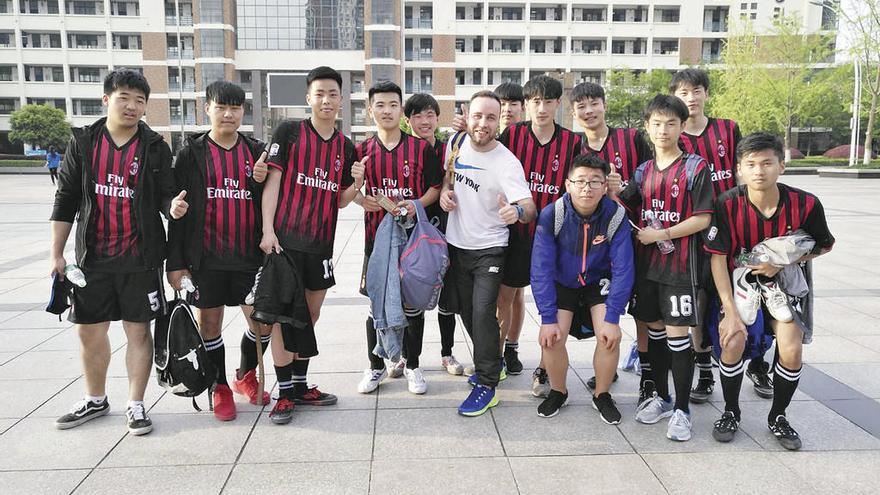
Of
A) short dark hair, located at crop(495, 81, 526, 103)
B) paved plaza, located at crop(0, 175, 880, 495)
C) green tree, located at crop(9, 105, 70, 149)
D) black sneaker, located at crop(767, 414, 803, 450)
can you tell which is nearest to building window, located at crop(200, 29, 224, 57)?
green tree, located at crop(9, 105, 70, 149)

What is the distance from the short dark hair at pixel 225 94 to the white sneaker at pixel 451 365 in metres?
2.38

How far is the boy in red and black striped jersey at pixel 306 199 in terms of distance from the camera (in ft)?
12.4

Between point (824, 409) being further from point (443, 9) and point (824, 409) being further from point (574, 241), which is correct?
point (443, 9)

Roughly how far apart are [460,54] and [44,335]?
4904 centimetres

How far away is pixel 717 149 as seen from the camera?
4.19m

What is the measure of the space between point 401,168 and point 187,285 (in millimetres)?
1576

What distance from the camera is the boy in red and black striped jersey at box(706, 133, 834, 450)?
334 centimetres

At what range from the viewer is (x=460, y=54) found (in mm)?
50969

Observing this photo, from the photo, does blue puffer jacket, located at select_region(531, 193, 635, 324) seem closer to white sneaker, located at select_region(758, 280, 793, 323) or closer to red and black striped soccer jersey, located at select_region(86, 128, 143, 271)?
white sneaker, located at select_region(758, 280, 793, 323)

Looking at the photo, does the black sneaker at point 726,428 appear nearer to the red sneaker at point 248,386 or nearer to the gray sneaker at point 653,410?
the gray sneaker at point 653,410

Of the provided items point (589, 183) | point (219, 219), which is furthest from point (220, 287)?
point (589, 183)

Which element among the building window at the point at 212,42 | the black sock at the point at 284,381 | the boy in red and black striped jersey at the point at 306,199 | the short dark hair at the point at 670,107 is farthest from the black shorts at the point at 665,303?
the building window at the point at 212,42

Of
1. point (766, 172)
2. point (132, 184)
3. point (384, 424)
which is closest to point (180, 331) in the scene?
point (132, 184)

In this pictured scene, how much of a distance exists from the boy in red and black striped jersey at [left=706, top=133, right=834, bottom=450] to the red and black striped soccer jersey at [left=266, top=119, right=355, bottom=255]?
2.38 m
